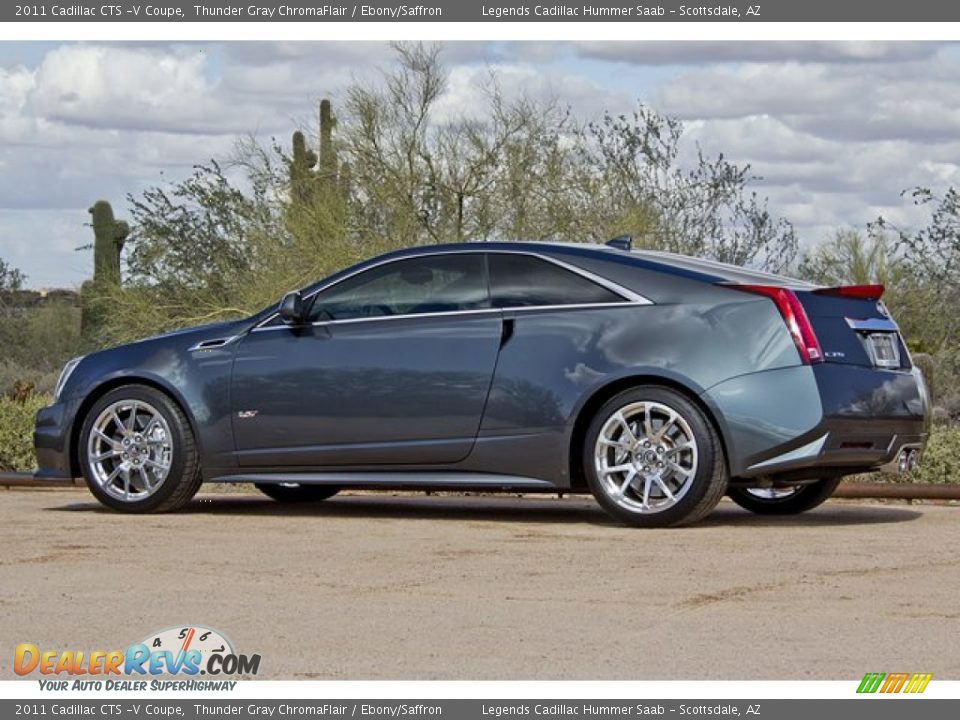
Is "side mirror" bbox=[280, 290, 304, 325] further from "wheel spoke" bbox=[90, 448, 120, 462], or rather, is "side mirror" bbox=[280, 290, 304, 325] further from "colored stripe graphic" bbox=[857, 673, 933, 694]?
"colored stripe graphic" bbox=[857, 673, 933, 694]

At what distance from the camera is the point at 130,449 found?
38.1 feet

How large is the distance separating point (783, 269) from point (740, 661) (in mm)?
20535

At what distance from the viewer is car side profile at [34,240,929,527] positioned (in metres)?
10.2

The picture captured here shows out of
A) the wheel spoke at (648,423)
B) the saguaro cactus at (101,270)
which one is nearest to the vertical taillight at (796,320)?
the wheel spoke at (648,423)

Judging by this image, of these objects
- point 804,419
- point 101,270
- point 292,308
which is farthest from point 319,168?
point 804,419

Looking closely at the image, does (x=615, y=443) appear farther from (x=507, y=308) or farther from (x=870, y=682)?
(x=870, y=682)

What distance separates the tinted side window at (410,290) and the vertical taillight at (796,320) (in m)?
1.70

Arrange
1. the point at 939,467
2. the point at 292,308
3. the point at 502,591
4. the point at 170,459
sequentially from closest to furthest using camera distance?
the point at 502,591, the point at 292,308, the point at 170,459, the point at 939,467

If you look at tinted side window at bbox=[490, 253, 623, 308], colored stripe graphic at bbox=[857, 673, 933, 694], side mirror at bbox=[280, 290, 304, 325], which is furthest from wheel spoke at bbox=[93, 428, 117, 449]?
colored stripe graphic at bbox=[857, 673, 933, 694]

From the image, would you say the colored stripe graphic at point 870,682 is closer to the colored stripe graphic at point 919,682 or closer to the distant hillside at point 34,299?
the colored stripe graphic at point 919,682

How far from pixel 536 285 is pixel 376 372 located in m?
1.07

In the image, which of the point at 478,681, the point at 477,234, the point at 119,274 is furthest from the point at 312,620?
the point at 119,274

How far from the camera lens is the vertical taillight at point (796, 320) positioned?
10188 millimetres

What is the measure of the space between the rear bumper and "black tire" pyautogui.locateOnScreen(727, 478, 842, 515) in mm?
1205
